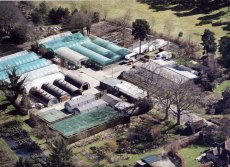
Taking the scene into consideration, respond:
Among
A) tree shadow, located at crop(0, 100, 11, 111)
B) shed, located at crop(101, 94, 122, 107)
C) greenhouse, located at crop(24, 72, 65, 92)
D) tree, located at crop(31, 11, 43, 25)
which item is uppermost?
tree, located at crop(31, 11, 43, 25)

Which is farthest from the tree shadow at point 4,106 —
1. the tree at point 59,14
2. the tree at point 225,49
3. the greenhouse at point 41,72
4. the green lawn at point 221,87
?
the tree at point 225,49

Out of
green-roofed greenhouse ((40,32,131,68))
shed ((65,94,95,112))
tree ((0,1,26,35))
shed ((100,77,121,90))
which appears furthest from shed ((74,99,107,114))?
tree ((0,1,26,35))

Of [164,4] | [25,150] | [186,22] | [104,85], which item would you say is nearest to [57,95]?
[104,85]

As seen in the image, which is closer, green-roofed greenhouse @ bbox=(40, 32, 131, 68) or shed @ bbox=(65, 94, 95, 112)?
shed @ bbox=(65, 94, 95, 112)

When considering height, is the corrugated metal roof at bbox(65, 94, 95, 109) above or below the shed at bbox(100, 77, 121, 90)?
below

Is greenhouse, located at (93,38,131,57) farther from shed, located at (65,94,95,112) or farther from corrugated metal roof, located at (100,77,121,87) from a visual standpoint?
shed, located at (65,94,95,112)

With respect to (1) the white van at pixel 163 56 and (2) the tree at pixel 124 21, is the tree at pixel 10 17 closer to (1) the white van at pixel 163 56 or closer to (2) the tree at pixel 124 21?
(2) the tree at pixel 124 21

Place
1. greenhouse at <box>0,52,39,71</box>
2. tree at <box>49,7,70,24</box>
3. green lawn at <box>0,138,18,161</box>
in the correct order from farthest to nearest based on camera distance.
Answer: tree at <box>49,7,70,24</box> → greenhouse at <box>0,52,39,71</box> → green lawn at <box>0,138,18,161</box>
